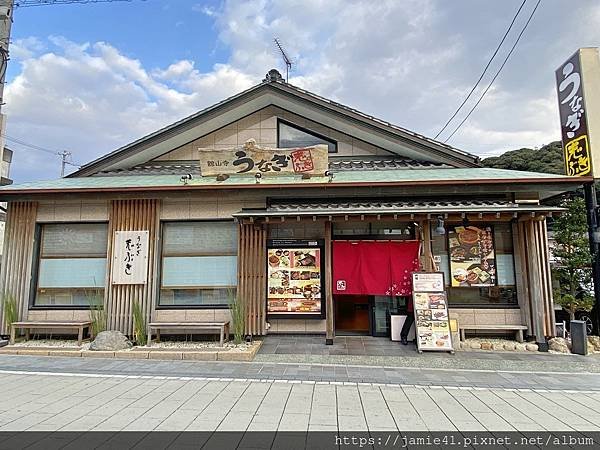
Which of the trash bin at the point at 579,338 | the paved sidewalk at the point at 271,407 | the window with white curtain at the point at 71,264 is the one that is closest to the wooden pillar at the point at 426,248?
the paved sidewalk at the point at 271,407

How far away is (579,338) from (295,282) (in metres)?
6.50

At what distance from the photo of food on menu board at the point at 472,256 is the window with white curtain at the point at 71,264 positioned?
29.6ft

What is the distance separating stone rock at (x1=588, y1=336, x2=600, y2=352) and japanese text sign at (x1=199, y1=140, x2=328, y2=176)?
7.55m

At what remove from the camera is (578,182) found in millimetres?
7977

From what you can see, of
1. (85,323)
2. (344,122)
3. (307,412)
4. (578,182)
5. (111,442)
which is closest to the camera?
(111,442)

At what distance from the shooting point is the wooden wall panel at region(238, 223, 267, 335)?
8.61 m

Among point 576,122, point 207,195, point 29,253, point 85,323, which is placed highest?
point 576,122

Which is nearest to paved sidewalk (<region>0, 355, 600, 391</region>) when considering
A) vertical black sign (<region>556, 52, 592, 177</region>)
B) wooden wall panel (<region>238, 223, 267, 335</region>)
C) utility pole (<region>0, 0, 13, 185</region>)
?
wooden wall panel (<region>238, 223, 267, 335</region>)

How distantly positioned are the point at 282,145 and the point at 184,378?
293 inches

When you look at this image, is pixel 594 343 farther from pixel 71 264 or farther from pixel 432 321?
pixel 71 264

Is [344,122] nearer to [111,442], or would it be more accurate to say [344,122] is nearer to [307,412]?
[307,412]

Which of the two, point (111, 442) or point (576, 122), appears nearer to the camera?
point (111, 442)

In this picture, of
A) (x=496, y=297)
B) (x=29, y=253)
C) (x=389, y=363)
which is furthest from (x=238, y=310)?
(x=496, y=297)

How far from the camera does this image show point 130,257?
8.98m
